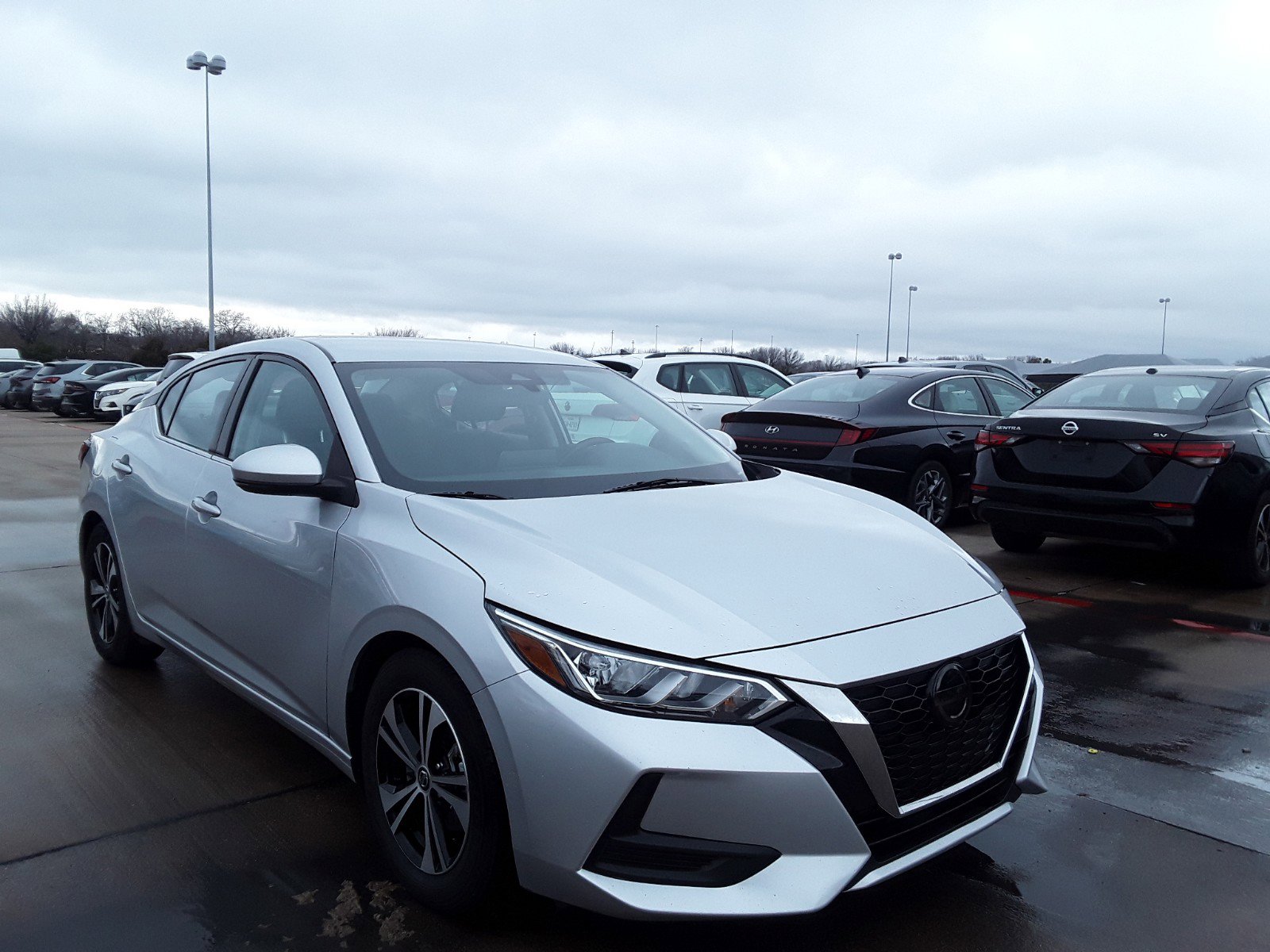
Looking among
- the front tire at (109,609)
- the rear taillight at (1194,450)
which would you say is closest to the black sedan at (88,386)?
the front tire at (109,609)

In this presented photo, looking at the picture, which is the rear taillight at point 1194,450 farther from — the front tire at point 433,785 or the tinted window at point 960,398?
the front tire at point 433,785

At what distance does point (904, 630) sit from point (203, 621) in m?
2.68

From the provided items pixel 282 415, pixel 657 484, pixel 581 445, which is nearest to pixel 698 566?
pixel 657 484

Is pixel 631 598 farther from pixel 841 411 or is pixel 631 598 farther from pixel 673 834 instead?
pixel 841 411

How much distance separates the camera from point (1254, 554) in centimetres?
703

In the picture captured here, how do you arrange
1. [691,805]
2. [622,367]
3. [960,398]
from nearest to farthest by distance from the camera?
[691,805]
[960,398]
[622,367]

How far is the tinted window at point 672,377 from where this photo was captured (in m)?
12.3

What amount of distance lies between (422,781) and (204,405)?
238cm

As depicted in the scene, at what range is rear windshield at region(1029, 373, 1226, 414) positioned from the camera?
23.9 feet

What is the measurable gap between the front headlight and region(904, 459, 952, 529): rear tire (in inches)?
273

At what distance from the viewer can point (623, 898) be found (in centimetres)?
232

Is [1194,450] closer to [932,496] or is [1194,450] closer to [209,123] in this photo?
[932,496]

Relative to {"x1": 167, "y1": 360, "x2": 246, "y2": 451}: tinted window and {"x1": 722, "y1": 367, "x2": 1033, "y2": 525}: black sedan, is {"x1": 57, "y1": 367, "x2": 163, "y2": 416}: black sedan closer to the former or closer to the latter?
{"x1": 722, "y1": 367, "x2": 1033, "y2": 525}: black sedan

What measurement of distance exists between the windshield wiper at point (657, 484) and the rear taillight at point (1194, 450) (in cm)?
442
